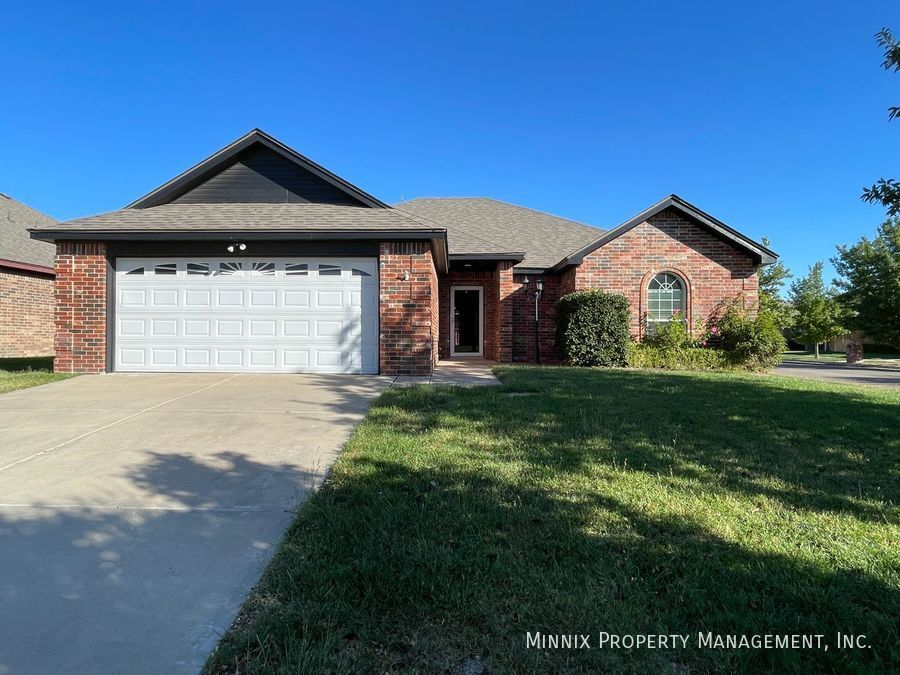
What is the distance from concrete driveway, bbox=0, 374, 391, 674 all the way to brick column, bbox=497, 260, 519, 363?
314 inches

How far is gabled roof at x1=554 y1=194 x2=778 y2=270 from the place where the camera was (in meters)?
12.1

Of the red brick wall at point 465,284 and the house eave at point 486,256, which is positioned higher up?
the house eave at point 486,256

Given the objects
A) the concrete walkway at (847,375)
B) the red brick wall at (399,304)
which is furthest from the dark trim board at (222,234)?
the concrete walkway at (847,375)

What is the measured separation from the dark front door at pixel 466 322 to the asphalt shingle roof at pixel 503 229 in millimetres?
2083

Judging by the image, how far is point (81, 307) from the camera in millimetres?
9000

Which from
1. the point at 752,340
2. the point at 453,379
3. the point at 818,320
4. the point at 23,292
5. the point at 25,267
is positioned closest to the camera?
the point at 453,379

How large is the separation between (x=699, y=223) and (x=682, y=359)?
3.91 m

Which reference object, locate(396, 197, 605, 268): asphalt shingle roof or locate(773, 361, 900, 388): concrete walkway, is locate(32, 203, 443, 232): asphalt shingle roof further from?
locate(773, 361, 900, 388): concrete walkway

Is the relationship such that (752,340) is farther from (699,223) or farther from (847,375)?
(847,375)

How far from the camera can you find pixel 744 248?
12281mm

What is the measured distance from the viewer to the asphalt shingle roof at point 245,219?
8852 mm

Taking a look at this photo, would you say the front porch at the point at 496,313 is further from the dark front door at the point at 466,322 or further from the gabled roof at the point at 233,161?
the gabled roof at the point at 233,161

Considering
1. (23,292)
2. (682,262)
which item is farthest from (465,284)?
(23,292)

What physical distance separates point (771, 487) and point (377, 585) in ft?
9.55
